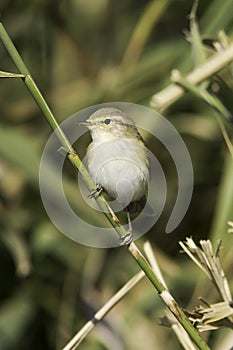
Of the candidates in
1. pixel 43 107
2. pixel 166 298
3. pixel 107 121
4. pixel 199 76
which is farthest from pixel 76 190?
pixel 43 107

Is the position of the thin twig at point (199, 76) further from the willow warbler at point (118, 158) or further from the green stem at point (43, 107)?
the green stem at point (43, 107)

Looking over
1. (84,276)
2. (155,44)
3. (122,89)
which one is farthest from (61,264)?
(155,44)

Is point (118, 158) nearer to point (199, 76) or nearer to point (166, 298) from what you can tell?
point (199, 76)

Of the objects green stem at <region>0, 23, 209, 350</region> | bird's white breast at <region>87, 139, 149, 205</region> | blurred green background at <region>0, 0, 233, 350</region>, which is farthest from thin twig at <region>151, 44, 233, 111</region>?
blurred green background at <region>0, 0, 233, 350</region>

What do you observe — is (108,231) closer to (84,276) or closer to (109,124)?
(84,276)

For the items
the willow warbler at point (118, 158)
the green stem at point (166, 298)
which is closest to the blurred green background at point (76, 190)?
the willow warbler at point (118, 158)

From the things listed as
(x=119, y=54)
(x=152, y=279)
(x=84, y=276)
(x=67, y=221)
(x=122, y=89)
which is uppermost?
(x=119, y=54)

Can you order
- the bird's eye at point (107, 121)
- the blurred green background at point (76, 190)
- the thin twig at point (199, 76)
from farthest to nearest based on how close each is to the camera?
the blurred green background at point (76, 190), the bird's eye at point (107, 121), the thin twig at point (199, 76)
